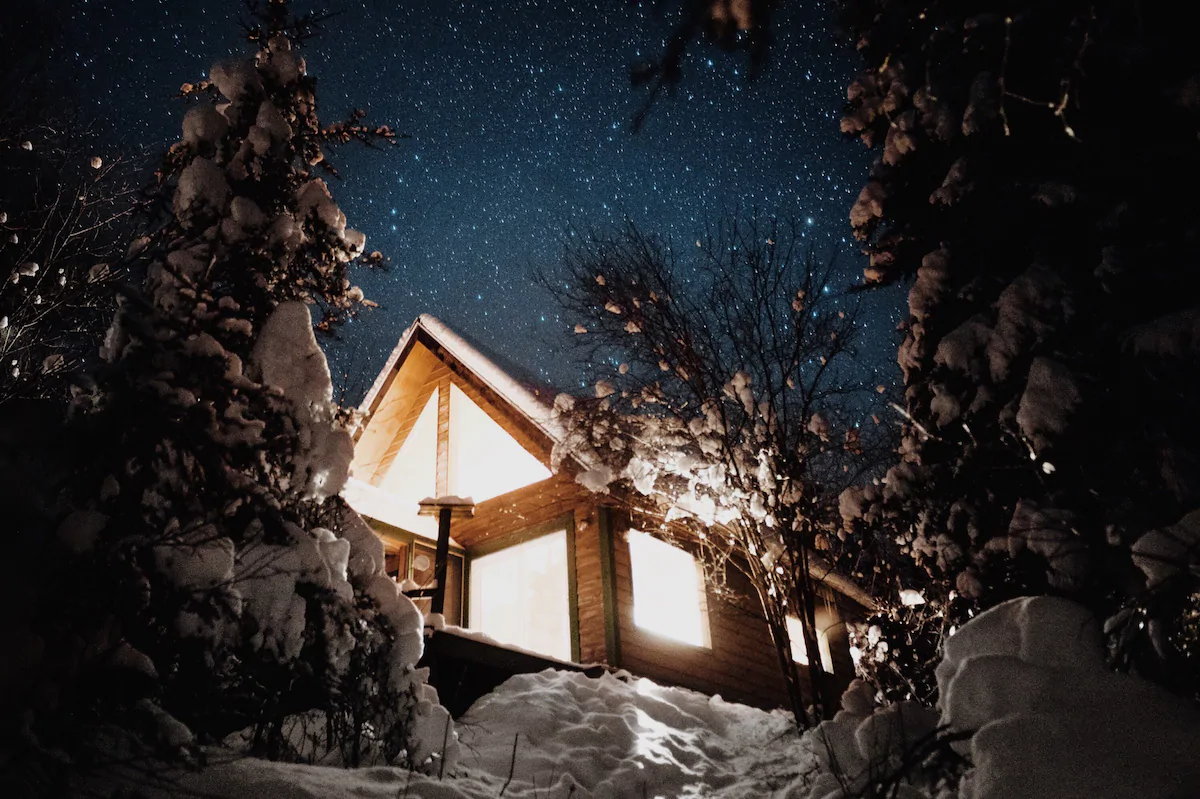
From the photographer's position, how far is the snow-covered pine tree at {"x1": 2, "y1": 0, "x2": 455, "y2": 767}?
3.18 metres

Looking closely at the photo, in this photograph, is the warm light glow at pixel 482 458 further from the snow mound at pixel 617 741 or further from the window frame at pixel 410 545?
the snow mound at pixel 617 741

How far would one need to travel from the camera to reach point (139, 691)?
2961mm

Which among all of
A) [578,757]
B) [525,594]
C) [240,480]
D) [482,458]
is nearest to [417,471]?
[482,458]

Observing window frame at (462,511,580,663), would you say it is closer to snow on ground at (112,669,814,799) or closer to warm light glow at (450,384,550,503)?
warm light glow at (450,384,550,503)

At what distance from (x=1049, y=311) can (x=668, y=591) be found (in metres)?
8.47

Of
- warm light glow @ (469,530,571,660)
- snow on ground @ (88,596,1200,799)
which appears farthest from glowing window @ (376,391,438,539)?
snow on ground @ (88,596,1200,799)

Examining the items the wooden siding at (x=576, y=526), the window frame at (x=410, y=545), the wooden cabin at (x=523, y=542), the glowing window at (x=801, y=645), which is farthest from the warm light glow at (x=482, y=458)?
the glowing window at (x=801, y=645)

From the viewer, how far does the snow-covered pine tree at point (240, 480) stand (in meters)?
3.18

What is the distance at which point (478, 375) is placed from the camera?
11.9 m

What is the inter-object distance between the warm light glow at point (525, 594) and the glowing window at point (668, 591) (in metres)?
1.31

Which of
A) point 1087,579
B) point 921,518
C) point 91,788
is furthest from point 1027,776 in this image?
point 91,788

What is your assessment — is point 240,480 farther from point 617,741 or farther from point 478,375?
point 478,375

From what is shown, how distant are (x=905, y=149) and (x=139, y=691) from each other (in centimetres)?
626

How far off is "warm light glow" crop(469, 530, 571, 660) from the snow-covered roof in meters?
2.21
